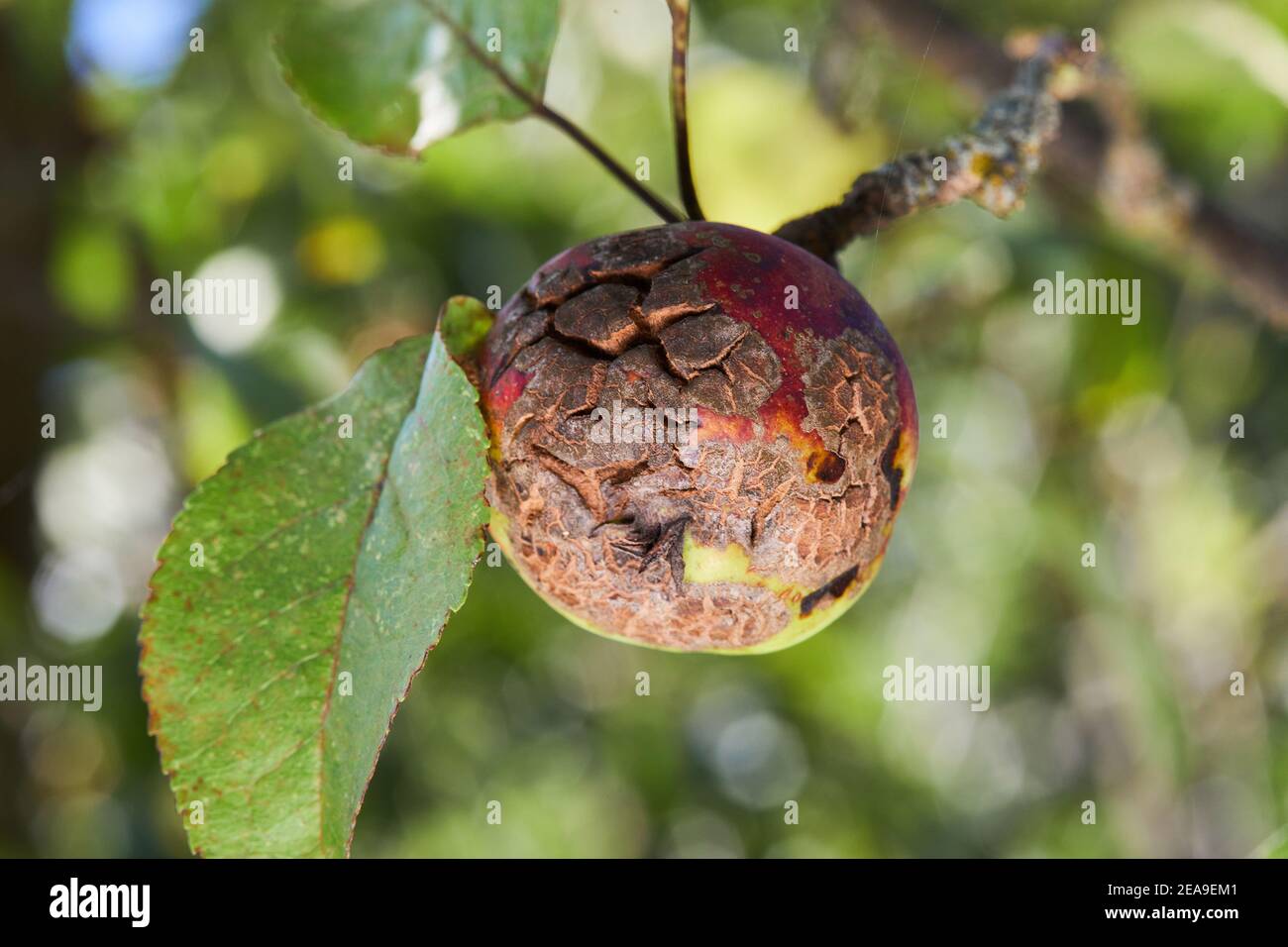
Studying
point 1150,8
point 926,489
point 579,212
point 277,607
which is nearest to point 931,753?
point 926,489

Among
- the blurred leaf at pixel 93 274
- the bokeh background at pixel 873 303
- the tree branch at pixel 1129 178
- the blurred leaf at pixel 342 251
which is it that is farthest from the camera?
the blurred leaf at pixel 93 274

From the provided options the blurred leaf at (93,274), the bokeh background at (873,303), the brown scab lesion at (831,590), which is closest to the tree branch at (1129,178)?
the bokeh background at (873,303)

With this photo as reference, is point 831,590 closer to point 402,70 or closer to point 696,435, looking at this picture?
point 696,435

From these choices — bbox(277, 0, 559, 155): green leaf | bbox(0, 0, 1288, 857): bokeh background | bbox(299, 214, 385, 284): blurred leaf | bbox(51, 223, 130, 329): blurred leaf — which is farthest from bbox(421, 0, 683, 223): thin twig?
bbox(51, 223, 130, 329): blurred leaf

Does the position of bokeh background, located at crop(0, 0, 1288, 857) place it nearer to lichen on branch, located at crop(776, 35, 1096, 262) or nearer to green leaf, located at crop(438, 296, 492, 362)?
lichen on branch, located at crop(776, 35, 1096, 262)

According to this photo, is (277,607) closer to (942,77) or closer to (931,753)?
(942,77)

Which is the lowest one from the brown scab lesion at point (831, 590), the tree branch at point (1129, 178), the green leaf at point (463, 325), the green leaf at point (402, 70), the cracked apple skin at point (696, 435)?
the brown scab lesion at point (831, 590)

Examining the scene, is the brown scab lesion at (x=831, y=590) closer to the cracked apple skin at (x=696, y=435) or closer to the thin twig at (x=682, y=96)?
the cracked apple skin at (x=696, y=435)
